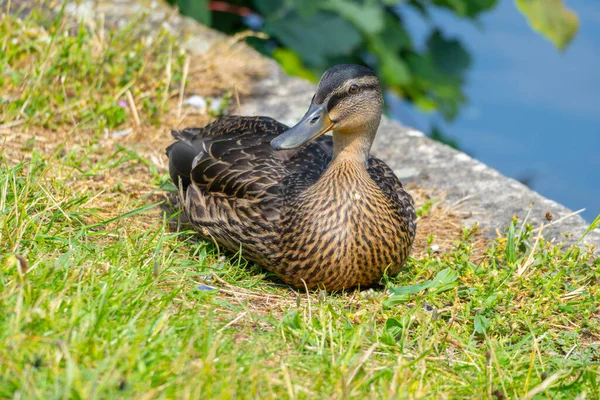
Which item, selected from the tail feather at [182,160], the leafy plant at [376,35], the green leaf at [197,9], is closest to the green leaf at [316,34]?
the leafy plant at [376,35]

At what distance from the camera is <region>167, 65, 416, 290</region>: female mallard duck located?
392cm

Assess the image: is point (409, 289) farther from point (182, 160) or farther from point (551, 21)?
point (551, 21)

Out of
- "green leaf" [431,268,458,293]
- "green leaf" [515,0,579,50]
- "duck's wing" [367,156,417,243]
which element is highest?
"green leaf" [515,0,579,50]

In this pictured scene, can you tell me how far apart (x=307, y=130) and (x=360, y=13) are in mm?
2835

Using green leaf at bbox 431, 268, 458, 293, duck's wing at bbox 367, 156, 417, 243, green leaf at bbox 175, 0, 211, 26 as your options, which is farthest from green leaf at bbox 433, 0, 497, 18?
green leaf at bbox 431, 268, 458, 293

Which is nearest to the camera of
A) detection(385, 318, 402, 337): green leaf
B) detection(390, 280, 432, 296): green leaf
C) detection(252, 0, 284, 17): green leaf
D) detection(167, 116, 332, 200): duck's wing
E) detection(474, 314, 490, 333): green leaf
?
detection(385, 318, 402, 337): green leaf

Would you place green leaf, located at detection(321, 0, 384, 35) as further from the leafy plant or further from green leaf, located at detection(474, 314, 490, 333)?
green leaf, located at detection(474, 314, 490, 333)

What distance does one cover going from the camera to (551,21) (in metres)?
6.25

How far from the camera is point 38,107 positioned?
17.4ft

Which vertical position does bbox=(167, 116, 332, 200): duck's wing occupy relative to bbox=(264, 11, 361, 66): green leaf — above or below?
below

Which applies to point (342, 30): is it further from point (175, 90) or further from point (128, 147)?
point (128, 147)

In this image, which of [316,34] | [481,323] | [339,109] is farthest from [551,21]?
[481,323]

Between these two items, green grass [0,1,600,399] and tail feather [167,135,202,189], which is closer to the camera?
green grass [0,1,600,399]

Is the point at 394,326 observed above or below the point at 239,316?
above
